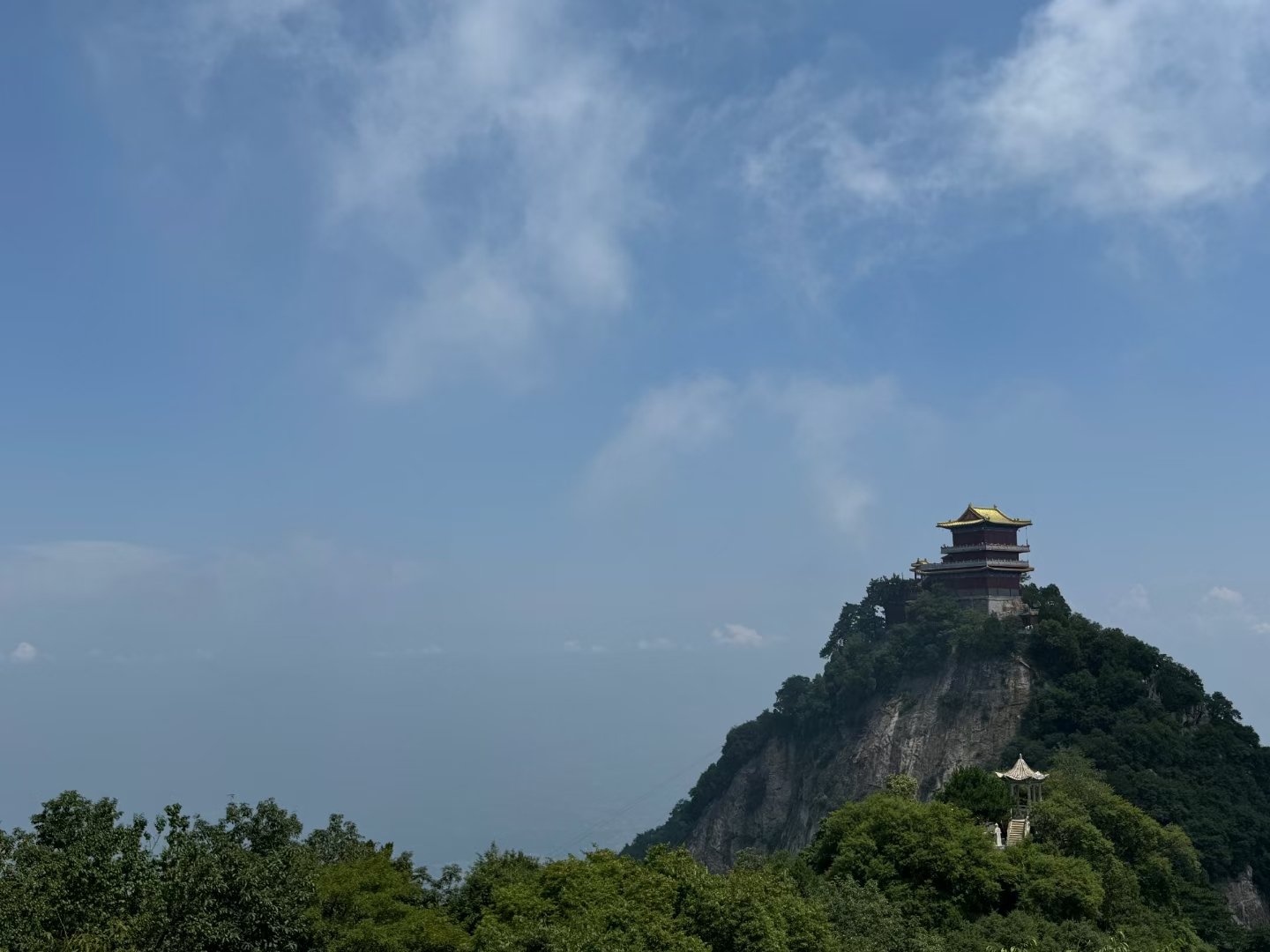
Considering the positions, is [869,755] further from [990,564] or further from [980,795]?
[980,795]

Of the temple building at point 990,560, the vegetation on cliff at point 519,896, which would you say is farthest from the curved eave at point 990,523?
the vegetation on cliff at point 519,896

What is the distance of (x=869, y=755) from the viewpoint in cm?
8081

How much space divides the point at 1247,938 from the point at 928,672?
36481 millimetres

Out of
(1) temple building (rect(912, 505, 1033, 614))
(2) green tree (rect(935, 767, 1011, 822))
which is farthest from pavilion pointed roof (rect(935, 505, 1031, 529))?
(2) green tree (rect(935, 767, 1011, 822))

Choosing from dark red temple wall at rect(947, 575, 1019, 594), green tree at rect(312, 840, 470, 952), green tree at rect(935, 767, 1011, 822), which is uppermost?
dark red temple wall at rect(947, 575, 1019, 594)

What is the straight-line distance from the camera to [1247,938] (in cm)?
4466

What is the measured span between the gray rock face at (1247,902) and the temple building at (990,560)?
25.0 metres

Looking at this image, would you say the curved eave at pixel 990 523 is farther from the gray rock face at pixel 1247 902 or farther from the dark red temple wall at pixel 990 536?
the gray rock face at pixel 1247 902

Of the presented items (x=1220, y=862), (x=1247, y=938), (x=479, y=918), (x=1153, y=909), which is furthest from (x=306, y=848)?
(x=1220, y=862)

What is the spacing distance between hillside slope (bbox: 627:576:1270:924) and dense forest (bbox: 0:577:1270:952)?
5.31 ft

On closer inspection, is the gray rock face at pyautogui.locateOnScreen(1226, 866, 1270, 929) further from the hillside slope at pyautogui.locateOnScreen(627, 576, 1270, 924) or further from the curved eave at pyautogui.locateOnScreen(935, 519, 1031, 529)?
the curved eave at pyautogui.locateOnScreen(935, 519, 1031, 529)

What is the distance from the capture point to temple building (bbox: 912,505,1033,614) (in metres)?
79.3

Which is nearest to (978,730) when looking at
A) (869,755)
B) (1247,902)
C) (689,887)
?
(869,755)

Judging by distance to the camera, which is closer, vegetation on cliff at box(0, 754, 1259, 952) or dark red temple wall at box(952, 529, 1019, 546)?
vegetation on cliff at box(0, 754, 1259, 952)
